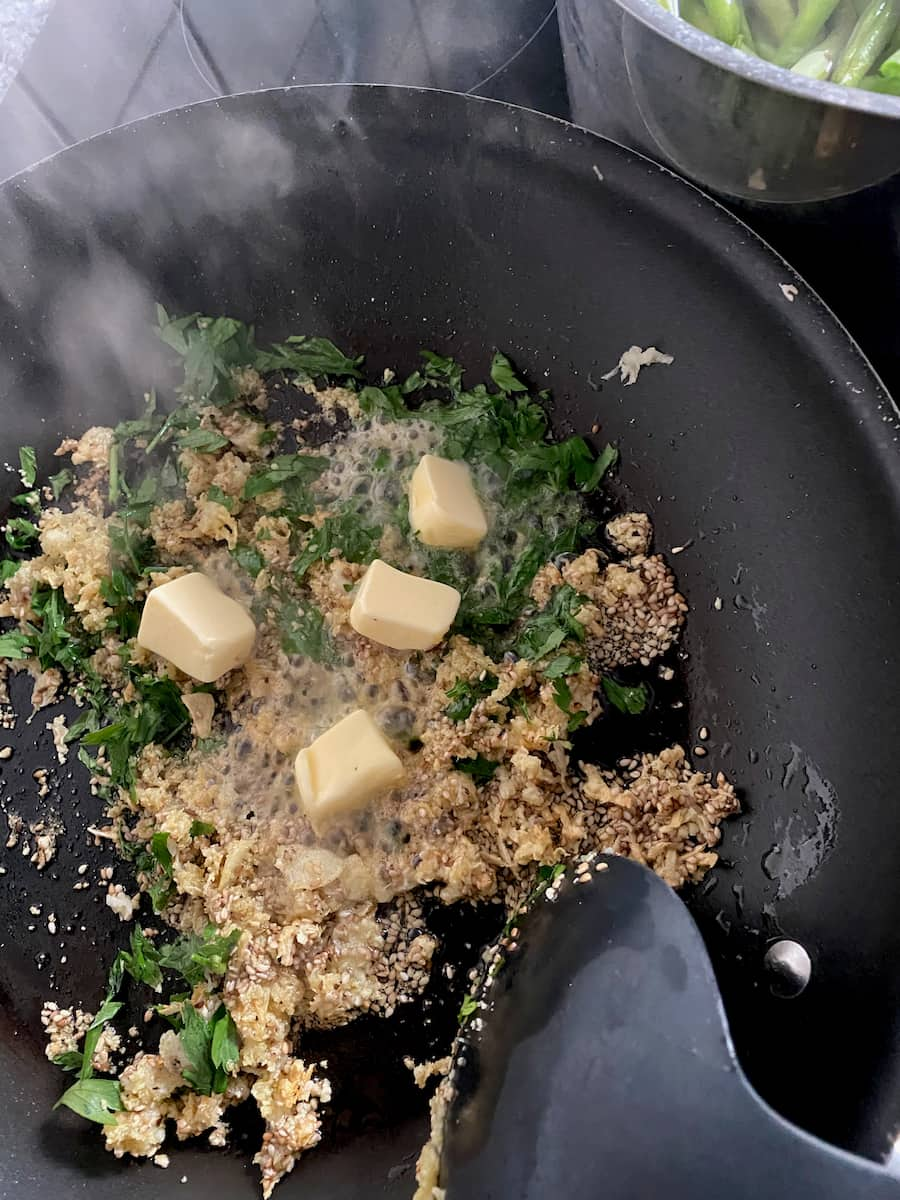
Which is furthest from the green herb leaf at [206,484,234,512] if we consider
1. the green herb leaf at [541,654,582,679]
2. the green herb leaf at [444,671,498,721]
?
the green herb leaf at [541,654,582,679]

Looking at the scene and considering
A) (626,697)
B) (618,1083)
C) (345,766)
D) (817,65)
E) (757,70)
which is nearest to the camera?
(757,70)

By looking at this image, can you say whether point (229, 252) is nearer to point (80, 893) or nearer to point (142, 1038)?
point (80, 893)

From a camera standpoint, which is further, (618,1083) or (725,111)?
(725,111)

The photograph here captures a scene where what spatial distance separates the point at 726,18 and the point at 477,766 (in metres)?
1.22

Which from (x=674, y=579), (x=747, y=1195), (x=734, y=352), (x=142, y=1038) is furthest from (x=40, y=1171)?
(x=734, y=352)

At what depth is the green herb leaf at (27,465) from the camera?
77.2 inches

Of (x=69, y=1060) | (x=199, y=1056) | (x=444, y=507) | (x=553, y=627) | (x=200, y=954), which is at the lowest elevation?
(x=69, y=1060)

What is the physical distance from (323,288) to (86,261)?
460 millimetres

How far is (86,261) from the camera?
5.99 feet

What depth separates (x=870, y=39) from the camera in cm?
133

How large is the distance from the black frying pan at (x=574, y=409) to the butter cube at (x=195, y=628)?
36 cm

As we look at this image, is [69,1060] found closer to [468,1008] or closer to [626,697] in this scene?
[468,1008]

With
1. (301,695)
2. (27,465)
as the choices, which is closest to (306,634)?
(301,695)

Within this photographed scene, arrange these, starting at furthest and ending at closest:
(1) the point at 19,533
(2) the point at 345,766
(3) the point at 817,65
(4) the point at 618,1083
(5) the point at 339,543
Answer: (1) the point at 19,533
(5) the point at 339,543
(2) the point at 345,766
(3) the point at 817,65
(4) the point at 618,1083
